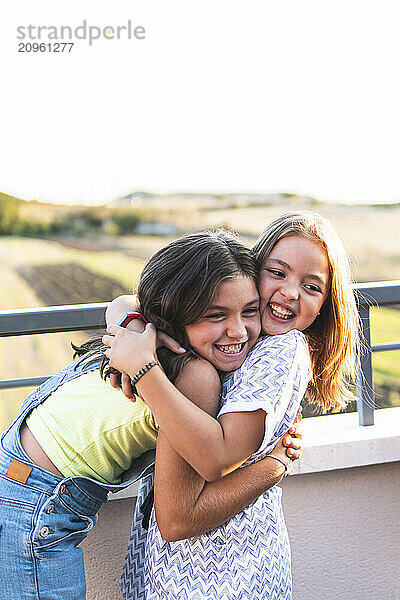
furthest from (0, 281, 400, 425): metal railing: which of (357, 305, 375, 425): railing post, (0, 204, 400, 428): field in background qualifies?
(0, 204, 400, 428): field in background

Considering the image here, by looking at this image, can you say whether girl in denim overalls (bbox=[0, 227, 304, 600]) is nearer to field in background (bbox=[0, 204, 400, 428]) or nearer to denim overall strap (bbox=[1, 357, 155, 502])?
denim overall strap (bbox=[1, 357, 155, 502])

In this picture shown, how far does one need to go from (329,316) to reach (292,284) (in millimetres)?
165

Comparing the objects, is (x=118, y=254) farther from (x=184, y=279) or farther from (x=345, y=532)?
(x=184, y=279)

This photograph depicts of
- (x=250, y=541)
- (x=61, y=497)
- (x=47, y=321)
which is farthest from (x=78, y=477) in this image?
(x=47, y=321)

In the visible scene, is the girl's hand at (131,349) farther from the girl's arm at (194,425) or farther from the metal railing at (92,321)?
the metal railing at (92,321)

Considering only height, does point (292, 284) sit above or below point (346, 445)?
above

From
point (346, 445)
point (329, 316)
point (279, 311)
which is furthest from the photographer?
point (346, 445)

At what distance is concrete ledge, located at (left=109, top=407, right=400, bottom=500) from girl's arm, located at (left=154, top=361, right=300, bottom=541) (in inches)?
22.4

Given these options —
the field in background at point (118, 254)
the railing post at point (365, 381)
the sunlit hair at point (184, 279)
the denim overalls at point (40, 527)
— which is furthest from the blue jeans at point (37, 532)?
the field in background at point (118, 254)

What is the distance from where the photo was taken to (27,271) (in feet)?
139

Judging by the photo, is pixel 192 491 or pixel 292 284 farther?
pixel 292 284

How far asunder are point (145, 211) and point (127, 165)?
2.94 meters

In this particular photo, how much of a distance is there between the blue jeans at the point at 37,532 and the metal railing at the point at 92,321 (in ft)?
1.35

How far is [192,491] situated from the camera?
140cm
